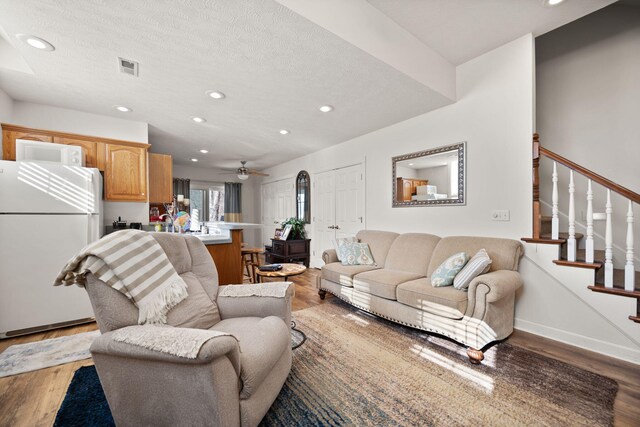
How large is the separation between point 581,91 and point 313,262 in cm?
475

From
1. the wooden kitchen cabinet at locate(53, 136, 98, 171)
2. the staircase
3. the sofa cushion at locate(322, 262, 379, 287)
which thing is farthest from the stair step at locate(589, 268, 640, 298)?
the wooden kitchen cabinet at locate(53, 136, 98, 171)

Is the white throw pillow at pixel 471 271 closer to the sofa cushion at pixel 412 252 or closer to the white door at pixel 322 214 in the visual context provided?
the sofa cushion at pixel 412 252

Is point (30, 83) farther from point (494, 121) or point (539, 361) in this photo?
point (539, 361)

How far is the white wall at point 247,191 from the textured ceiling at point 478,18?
6339 millimetres

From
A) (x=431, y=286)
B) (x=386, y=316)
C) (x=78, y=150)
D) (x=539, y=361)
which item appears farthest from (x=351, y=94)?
(x=78, y=150)

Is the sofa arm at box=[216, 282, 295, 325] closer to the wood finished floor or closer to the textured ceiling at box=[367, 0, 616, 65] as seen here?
the wood finished floor

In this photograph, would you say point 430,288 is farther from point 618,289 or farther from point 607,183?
point 607,183

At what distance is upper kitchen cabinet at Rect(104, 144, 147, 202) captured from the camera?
3.50 m

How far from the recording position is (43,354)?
7.18 feet

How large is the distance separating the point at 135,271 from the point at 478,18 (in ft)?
11.1

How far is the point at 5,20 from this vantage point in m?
1.84

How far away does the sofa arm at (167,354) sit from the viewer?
1.05 meters

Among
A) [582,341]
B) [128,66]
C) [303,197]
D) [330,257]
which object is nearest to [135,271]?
[128,66]

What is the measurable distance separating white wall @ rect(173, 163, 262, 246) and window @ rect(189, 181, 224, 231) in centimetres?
20
